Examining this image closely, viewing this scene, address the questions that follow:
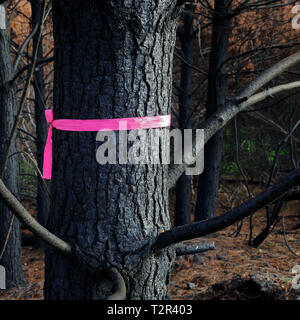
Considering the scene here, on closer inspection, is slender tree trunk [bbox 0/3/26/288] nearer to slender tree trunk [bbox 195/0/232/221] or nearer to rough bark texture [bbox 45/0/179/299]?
slender tree trunk [bbox 195/0/232/221]

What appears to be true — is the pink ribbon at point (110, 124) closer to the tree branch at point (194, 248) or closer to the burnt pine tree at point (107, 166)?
the burnt pine tree at point (107, 166)

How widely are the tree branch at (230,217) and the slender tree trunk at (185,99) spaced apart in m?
4.82

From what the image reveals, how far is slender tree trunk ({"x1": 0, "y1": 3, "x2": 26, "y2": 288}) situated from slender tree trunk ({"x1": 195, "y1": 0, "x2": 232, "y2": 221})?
2.40m

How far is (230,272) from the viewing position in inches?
163

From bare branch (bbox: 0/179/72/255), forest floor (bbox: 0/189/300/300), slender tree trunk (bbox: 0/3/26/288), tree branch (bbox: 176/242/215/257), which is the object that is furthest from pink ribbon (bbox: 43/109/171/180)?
slender tree trunk (bbox: 0/3/26/288)

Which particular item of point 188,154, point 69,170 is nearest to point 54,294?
point 69,170

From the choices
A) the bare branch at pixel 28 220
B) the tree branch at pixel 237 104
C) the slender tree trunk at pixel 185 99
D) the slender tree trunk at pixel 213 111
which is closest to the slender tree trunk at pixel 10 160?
the slender tree trunk at pixel 213 111

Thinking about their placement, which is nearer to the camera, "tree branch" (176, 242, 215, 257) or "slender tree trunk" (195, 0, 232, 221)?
"tree branch" (176, 242, 215, 257)

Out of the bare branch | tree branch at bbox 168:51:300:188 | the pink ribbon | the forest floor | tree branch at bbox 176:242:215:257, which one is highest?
tree branch at bbox 168:51:300:188

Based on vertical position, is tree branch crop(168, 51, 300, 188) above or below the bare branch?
above

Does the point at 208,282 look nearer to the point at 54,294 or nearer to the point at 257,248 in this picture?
the point at 257,248

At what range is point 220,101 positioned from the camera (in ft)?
16.2

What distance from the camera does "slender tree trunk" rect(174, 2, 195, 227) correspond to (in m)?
6.27

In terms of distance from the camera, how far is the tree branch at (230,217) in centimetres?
119
